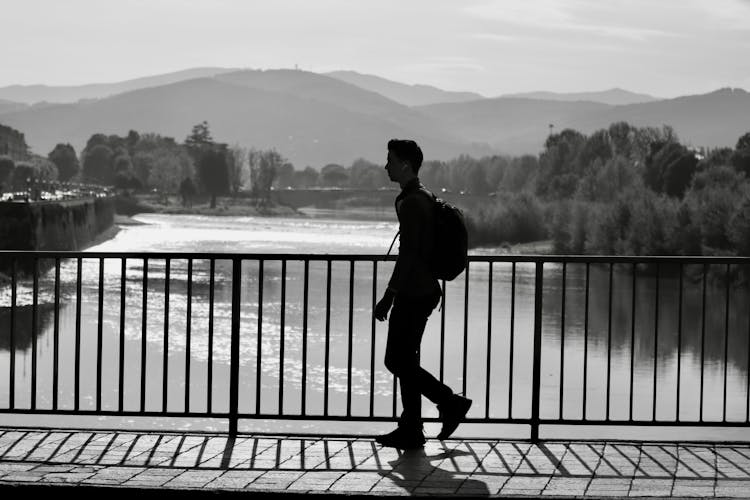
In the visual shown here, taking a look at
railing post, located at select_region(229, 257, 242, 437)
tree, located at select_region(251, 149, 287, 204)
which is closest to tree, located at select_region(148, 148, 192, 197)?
tree, located at select_region(251, 149, 287, 204)

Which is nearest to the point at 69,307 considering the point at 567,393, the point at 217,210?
the point at 567,393

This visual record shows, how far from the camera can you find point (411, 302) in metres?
7.18

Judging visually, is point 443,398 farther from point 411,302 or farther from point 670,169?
point 670,169

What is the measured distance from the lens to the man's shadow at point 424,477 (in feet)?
20.4

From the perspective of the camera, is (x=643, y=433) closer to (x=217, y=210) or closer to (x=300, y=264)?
(x=300, y=264)

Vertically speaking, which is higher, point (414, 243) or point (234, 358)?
point (414, 243)

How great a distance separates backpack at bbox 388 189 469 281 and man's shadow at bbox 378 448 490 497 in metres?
1.00

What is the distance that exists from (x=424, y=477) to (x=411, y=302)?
3.65ft

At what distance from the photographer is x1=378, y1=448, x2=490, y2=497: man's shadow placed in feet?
20.4

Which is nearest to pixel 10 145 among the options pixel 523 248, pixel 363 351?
pixel 523 248

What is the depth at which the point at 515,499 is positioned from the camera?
6.04 metres

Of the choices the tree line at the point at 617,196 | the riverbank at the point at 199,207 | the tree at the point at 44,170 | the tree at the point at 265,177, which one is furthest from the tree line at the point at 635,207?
the tree at the point at 44,170

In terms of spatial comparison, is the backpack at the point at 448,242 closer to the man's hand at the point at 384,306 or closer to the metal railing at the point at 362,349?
the man's hand at the point at 384,306

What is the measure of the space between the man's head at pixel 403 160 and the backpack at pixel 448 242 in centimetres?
21
